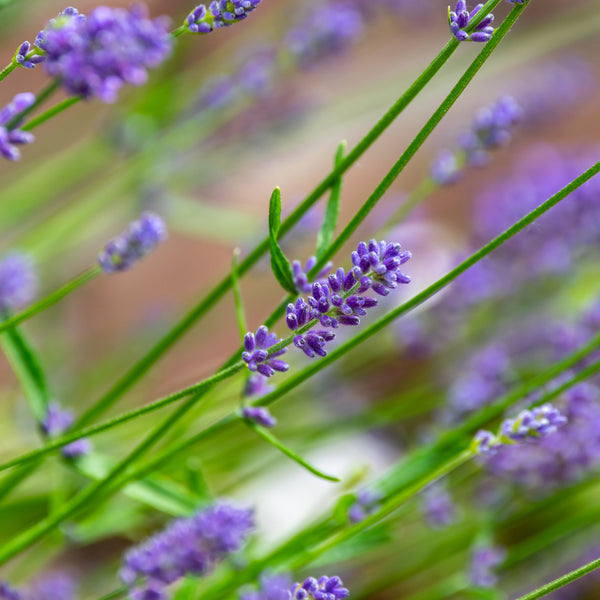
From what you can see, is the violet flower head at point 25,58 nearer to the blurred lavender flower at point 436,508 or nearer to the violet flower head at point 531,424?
the violet flower head at point 531,424

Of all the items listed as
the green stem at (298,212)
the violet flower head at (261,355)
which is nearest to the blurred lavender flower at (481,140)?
the green stem at (298,212)

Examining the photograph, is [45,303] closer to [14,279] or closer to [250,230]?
[14,279]

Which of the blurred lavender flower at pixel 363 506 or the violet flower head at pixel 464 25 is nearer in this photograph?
the violet flower head at pixel 464 25

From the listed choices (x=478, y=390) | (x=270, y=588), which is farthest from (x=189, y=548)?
(x=478, y=390)

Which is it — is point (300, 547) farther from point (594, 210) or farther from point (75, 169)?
point (75, 169)

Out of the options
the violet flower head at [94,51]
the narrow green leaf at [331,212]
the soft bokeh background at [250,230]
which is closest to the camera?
the violet flower head at [94,51]

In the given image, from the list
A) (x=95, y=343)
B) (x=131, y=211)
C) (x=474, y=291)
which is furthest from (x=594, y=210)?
(x=95, y=343)
